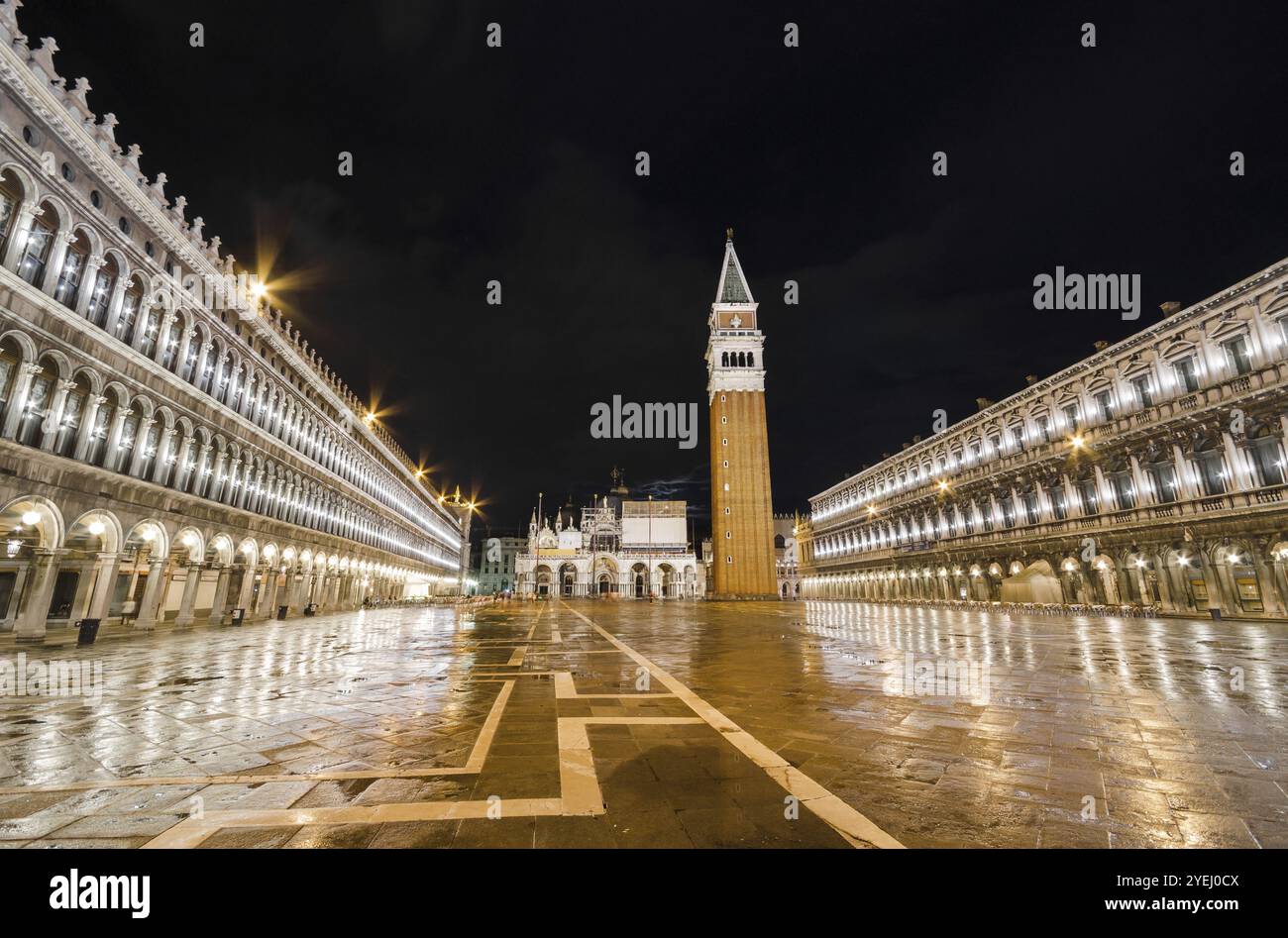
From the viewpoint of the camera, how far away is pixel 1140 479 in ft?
87.2

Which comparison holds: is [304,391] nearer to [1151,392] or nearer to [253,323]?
[253,323]

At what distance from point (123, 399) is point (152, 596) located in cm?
680

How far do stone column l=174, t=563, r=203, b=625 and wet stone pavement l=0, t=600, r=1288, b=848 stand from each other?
44.9ft

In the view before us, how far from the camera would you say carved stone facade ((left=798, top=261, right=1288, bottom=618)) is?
21.5 metres

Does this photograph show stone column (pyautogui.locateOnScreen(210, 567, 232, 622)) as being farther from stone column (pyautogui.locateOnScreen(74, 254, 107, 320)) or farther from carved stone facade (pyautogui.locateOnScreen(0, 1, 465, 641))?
stone column (pyautogui.locateOnScreen(74, 254, 107, 320))

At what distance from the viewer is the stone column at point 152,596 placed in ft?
59.7

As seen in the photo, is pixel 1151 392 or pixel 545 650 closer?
pixel 545 650

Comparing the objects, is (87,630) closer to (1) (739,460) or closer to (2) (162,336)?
(2) (162,336)

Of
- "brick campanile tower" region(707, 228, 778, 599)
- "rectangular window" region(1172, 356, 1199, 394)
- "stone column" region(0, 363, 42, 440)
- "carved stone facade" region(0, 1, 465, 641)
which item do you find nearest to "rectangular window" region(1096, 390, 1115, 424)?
"rectangular window" region(1172, 356, 1199, 394)

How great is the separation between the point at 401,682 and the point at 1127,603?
1323 inches

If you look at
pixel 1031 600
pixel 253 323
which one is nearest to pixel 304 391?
pixel 253 323

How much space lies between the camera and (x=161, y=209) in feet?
62.5

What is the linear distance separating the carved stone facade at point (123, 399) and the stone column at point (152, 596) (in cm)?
5
